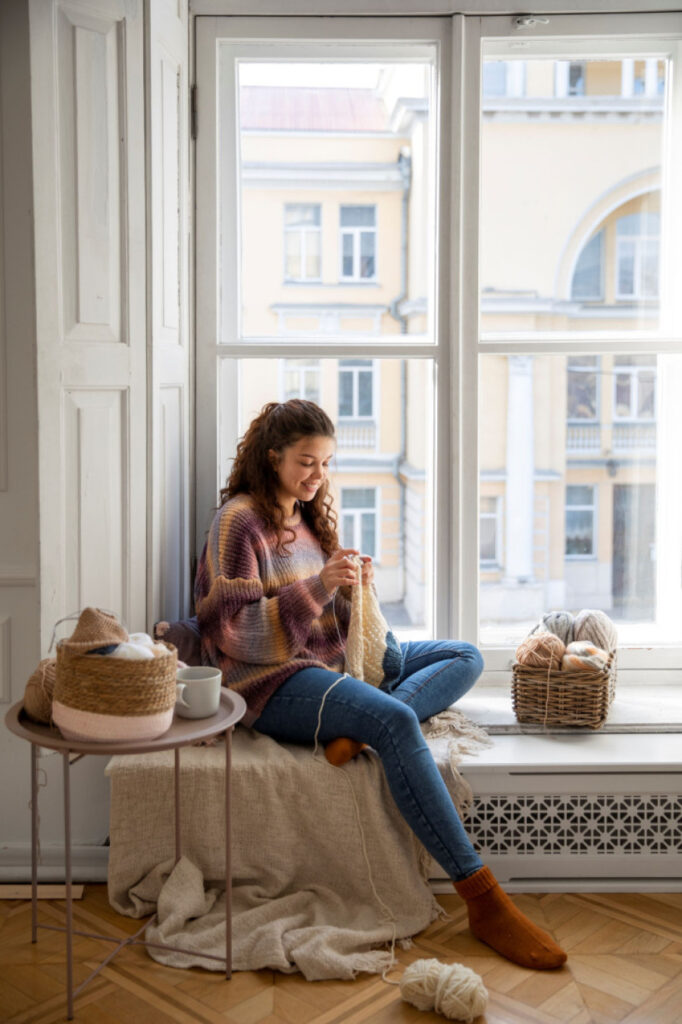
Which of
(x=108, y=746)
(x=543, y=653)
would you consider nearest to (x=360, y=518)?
(x=543, y=653)

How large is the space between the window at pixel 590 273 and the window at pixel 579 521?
0.54 metres

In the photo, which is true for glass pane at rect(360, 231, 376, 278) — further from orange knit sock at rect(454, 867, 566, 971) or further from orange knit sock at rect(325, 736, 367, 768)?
orange knit sock at rect(454, 867, 566, 971)

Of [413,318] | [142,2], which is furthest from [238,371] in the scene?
[142,2]

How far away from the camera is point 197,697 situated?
2027 millimetres

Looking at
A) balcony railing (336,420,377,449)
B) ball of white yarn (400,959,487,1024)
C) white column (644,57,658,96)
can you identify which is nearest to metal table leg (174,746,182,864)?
ball of white yarn (400,959,487,1024)

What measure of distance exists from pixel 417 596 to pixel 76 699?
1453mm

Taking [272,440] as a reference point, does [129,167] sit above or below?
above

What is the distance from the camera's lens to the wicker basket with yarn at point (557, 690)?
271 cm

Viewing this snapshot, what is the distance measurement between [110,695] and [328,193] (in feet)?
5.55

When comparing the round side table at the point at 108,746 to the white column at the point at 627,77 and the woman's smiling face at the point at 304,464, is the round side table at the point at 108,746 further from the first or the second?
the white column at the point at 627,77

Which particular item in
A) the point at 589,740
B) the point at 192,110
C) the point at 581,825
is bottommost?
the point at 581,825

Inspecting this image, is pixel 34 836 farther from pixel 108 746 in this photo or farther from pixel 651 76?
pixel 651 76

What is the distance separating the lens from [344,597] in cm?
274

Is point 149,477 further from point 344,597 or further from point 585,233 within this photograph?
point 585,233
